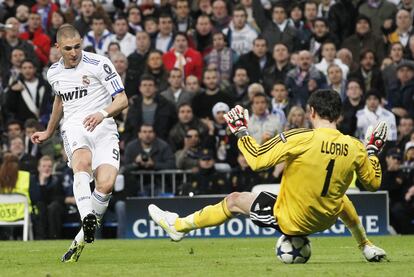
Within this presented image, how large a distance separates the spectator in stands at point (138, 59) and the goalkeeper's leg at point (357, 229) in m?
11.9

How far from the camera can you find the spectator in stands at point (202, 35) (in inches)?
969

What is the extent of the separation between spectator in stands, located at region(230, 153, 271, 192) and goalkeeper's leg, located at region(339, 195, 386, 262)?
870 cm

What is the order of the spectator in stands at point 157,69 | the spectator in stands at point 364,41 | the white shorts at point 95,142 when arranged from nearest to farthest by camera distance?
the white shorts at point 95,142 < the spectator in stands at point 157,69 < the spectator in stands at point 364,41

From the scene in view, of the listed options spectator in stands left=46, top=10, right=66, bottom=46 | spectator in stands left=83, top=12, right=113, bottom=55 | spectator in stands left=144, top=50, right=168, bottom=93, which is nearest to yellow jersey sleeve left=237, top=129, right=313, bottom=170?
spectator in stands left=144, top=50, right=168, bottom=93

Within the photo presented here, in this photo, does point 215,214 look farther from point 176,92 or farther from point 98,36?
point 98,36

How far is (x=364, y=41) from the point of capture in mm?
24203

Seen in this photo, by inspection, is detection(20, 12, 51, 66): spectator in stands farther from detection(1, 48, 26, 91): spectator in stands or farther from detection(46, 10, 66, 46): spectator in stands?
detection(1, 48, 26, 91): spectator in stands

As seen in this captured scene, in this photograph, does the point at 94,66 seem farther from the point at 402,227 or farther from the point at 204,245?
the point at 402,227

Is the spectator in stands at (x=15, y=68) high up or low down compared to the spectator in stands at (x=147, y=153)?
up

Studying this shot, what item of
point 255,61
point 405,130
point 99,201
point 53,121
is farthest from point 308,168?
point 255,61

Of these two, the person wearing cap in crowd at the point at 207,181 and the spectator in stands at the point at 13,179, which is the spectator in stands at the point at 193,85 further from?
the spectator in stands at the point at 13,179

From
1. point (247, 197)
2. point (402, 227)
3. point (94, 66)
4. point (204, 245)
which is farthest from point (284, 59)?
point (247, 197)

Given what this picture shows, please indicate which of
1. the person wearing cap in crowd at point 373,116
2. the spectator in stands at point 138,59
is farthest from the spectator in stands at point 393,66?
the spectator in stands at point 138,59

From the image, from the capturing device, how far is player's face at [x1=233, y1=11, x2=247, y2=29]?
79.2 ft
